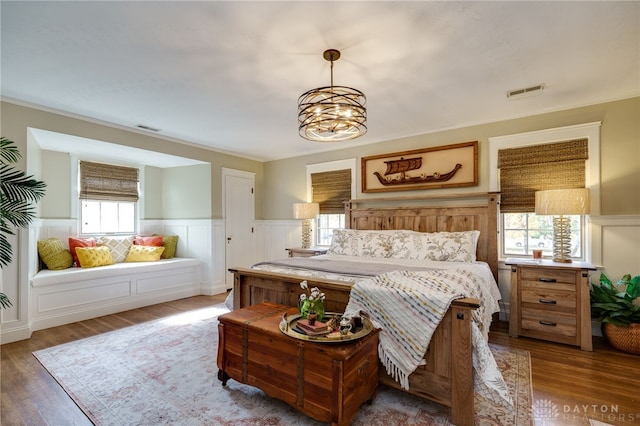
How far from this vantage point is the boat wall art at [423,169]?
3.89 metres

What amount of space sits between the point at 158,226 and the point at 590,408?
6.15m

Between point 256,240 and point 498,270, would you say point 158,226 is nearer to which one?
point 256,240

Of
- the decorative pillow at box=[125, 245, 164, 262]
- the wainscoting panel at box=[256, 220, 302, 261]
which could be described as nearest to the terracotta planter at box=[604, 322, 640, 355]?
the wainscoting panel at box=[256, 220, 302, 261]

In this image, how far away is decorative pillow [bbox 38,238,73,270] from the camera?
153 inches

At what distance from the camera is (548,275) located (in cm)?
304

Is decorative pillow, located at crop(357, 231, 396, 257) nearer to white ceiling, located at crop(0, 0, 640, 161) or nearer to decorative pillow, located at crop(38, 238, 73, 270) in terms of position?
white ceiling, located at crop(0, 0, 640, 161)

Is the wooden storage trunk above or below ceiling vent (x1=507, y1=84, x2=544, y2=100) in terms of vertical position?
below

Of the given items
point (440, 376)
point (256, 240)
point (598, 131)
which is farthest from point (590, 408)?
point (256, 240)

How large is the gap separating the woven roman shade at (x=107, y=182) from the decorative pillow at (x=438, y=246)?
457 cm

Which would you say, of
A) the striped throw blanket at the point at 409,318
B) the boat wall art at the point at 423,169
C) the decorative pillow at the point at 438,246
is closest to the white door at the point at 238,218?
the boat wall art at the point at 423,169

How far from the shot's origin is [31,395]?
84.7 inches

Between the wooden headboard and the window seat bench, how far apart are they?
2.86 meters

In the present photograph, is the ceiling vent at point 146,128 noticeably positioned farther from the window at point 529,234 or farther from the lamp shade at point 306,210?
the window at point 529,234

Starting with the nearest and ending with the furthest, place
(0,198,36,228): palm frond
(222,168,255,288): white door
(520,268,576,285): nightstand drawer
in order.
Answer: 1. (0,198,36,228): palm frond
2. (520,268,576,285): nightstand drawer
3. (222,168,255,288): white door
